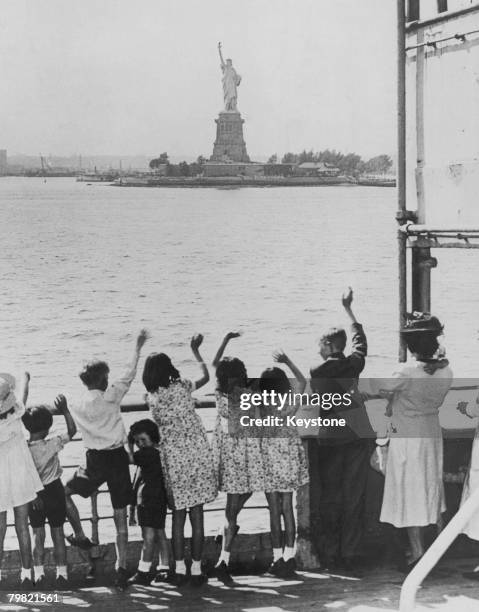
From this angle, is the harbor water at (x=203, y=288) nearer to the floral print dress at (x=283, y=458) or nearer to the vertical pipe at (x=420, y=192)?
the vertical pipe at (x=420, y=192)

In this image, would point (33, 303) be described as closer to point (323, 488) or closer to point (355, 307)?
point (355, 307)

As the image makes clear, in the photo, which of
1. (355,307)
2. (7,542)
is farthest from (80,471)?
(355,307)

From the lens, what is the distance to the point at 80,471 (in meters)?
4.45

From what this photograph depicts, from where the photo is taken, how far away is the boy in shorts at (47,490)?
14.1 feet

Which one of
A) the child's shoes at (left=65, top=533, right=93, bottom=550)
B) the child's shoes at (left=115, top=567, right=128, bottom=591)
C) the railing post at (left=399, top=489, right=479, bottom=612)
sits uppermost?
the railing post at (left=399, top=489, right=479, bottom=612)

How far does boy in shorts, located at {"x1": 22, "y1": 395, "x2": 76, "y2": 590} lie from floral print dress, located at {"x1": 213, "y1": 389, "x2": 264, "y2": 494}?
684 millimetres

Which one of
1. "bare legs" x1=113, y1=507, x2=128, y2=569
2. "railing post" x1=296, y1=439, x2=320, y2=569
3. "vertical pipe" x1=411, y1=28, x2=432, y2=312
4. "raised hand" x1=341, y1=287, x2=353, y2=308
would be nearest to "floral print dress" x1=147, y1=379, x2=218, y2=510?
"bare legs" x1=113, y1=507, x2=128, y2=569

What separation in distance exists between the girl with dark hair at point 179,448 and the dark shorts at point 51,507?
48 cm

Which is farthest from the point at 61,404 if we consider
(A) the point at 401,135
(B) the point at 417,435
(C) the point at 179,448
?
(A) the point at 401,135

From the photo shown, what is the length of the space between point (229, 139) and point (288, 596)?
68.3 meters

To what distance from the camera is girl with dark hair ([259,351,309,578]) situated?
4477mm

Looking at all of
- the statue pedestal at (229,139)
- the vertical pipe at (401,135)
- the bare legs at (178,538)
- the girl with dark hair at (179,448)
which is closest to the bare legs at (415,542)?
the girl with dark hair at (179,448)

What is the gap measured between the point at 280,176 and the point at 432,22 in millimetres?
70195

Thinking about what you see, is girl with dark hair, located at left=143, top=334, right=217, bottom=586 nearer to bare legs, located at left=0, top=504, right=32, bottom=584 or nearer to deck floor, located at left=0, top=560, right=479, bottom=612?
deck floor, located at left=0, top=560, right=479, bottom=612
